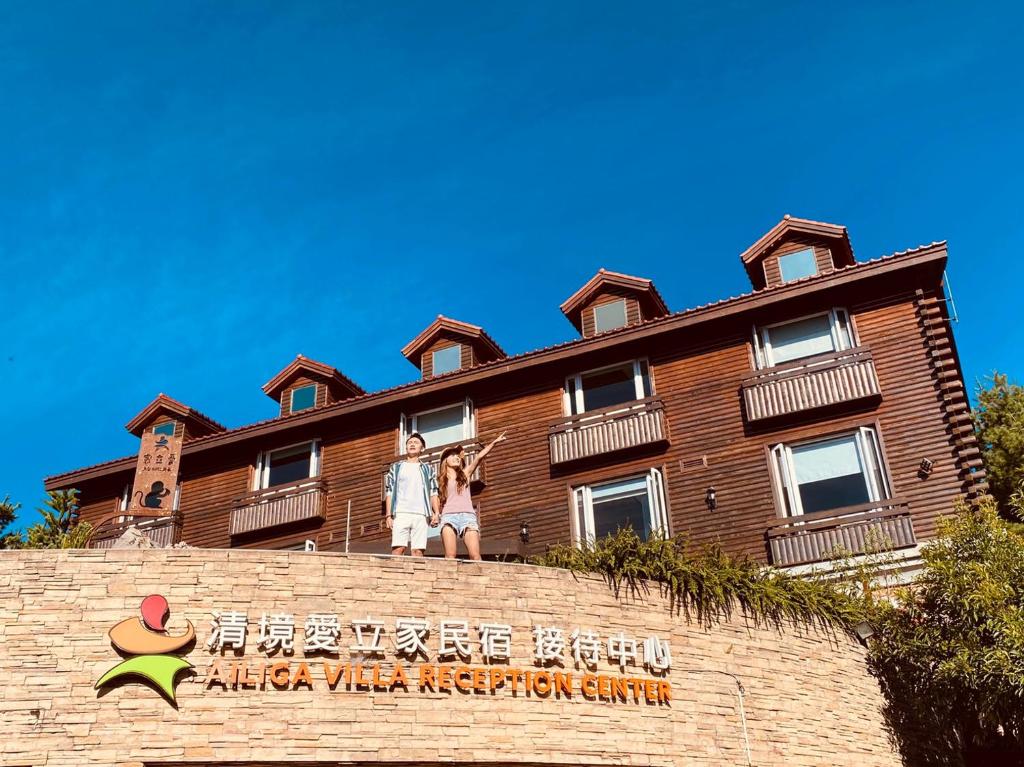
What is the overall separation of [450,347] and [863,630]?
1284 cm

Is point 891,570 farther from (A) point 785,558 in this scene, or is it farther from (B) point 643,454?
(B) point 643,454

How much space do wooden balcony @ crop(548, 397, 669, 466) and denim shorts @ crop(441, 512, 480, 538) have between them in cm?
684

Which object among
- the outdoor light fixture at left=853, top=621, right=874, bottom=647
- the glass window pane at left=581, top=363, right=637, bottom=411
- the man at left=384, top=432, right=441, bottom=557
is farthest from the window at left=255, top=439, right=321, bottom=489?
the outdoor light fixture at left=853, top=621, right=874, bottom=647

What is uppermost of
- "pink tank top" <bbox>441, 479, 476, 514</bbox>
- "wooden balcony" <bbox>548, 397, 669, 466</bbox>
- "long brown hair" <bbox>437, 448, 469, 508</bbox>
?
"wooden balcony" <bbox>548, 397, 669, 466</bbox>

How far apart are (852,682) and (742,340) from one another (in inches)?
323

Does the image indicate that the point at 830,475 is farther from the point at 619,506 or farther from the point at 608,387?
the point at 608,387

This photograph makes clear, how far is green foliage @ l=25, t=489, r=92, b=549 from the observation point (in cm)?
1777

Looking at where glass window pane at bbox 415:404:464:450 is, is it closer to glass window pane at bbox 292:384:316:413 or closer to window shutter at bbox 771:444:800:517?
glass window pane at bbox 292:384:316:413

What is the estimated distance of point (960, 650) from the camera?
13875 mm

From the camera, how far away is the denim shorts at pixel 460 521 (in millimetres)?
14336

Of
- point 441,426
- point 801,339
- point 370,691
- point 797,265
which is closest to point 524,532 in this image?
point 441,426

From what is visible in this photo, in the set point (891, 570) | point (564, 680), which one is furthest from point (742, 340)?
point (564, 680)

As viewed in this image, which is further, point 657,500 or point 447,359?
point 447,359

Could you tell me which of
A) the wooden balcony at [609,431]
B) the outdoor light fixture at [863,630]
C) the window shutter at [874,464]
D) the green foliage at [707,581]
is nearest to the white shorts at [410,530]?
the green foliage at [707,581]
